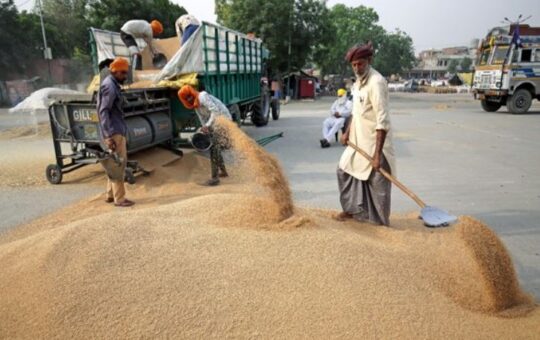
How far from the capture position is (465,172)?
241 inches

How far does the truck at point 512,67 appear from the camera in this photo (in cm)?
1398

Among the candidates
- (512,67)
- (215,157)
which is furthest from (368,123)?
(512,67)

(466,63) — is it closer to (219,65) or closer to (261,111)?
(261,111)

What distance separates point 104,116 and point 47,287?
2570 millimetres

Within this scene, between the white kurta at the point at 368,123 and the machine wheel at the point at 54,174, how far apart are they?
14.1 ft

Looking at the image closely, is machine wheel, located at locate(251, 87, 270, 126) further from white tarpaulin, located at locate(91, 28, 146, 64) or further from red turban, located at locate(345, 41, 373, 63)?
red turban, located at locate(345, 41, 373, 63)

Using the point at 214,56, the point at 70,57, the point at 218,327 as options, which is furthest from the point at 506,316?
the point at 70,57

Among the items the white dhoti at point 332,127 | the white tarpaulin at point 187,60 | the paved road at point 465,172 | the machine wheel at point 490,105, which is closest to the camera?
the paved road at point 465,172

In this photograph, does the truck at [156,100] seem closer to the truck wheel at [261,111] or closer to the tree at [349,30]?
the truck wheel at [261,111]

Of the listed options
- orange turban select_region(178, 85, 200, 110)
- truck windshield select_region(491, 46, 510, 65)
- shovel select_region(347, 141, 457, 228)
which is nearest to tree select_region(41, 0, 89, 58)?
orange turban select_region(178, 85, 200, 110)

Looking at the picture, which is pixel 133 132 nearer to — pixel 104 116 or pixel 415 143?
pixel 104 116

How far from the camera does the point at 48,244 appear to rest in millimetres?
2502

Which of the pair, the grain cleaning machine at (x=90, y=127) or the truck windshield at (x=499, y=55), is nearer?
the grain cleaning machine at (x=90, y=127)

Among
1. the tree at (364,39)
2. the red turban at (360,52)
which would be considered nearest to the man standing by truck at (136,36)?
the red turban at (360,52)
